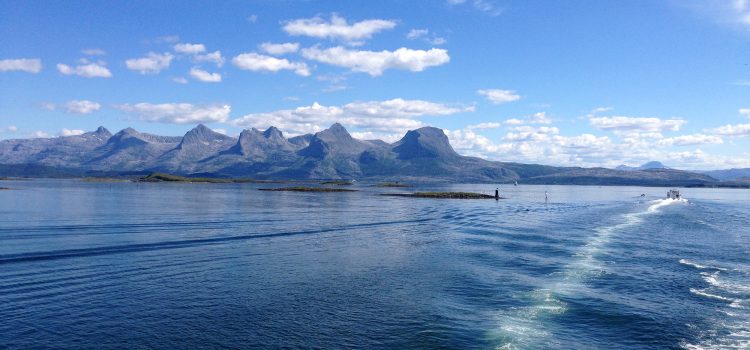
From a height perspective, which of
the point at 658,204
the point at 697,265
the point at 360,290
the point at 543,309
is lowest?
the point at 543,309

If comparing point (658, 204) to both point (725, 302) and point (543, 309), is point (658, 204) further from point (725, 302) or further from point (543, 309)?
point (543, 309)

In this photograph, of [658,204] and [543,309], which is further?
[658,204]

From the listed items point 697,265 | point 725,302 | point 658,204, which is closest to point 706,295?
point 725,302

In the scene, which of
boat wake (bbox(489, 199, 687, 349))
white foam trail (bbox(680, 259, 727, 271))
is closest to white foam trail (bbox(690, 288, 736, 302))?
boat wake (bbox(489, 199, 687, 349))

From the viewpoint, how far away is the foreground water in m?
26.8

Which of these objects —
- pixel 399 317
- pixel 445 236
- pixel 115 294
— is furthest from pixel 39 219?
pixel 399 317

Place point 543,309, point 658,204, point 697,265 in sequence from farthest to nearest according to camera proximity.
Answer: point 658,204 → point 697,265 → point 543,309

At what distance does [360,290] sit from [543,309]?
12.8 m

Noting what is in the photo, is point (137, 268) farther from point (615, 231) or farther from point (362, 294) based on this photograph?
point (615, 231)

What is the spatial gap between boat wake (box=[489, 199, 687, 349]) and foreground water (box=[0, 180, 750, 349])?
0.15 m

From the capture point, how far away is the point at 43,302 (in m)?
30.9

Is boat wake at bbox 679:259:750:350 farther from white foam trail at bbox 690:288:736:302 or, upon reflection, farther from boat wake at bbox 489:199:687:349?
boat wake at bbox 489:199:687:349

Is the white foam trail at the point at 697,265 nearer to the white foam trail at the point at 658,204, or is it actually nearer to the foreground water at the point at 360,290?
the foreground water at the point at 360,290

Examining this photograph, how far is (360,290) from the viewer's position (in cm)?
3656
